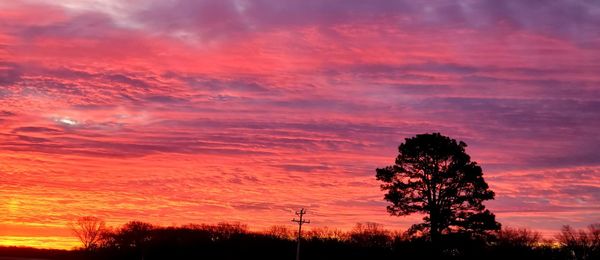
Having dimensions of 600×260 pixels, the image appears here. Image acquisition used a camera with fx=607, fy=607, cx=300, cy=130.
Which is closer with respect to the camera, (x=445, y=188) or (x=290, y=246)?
(x=445, y=188)

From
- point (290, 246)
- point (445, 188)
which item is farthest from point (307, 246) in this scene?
point (445, 188)

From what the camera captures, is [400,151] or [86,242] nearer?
[400,151]

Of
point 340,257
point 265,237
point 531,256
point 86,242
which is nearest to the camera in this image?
point 531,256

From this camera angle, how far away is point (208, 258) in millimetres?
114188

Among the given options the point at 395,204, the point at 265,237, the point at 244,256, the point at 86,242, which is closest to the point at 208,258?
the point at 244,256

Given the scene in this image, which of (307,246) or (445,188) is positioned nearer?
(445,188)

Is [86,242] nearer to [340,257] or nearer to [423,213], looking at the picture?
[340,257]

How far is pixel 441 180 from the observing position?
59281mm

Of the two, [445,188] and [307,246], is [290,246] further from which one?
[445,188]

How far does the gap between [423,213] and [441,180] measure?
3.74m

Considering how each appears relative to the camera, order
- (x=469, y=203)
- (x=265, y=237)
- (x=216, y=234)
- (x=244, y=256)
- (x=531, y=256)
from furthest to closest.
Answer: (x=216, y=234) < (x=265, y=237) < (x=244, y=256) < (x=531, y=256) < (x=469, y=203)

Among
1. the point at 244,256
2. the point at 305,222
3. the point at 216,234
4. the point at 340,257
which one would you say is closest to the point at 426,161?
the point at 305,222

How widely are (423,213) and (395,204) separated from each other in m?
2.85

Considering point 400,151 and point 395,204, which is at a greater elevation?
point 400,151
